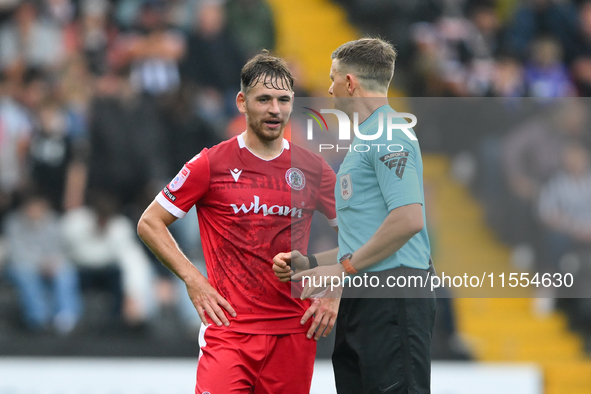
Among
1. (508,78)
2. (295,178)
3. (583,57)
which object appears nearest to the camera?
(295,178)

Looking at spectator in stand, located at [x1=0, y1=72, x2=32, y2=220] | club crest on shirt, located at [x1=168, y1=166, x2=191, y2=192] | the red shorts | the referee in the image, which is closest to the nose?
the referee

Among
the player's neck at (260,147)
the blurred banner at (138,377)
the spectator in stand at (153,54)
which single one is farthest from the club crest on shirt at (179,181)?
the spectator in stand at (153,54)

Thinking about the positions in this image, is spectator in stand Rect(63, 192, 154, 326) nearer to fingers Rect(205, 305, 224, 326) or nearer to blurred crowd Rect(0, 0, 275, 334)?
blurred crowd Rect(0, 0, 275, 334)

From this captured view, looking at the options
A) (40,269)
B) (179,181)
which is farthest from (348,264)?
(40,269)

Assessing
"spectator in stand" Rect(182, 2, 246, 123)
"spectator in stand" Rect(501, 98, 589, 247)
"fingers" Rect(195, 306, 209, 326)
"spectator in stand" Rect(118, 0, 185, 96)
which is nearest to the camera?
"fingers" Rect(195, 306, 209, 326)

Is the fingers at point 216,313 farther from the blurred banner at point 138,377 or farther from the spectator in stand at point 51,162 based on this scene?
the spectator in stand at point 51,162

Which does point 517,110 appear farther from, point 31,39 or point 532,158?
point 31,39

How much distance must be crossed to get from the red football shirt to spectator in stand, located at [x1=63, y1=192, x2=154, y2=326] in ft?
12.9

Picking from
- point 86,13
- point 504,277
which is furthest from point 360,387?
point 86,13

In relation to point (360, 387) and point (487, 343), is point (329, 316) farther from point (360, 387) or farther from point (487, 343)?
Result: point (487, 343)

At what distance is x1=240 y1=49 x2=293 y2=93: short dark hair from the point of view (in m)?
4.30

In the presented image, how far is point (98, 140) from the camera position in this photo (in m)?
8.52

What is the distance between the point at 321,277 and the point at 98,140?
516 cm

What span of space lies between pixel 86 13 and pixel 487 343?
6363 mm
